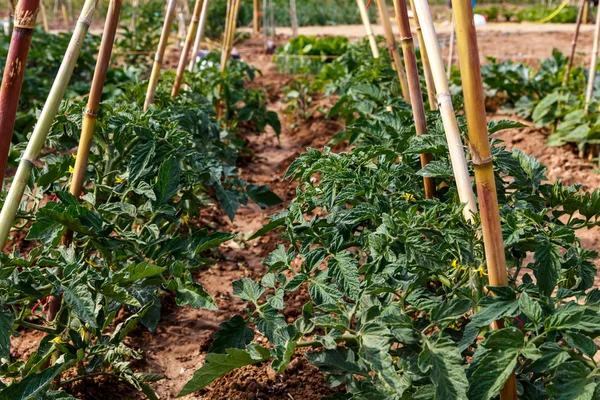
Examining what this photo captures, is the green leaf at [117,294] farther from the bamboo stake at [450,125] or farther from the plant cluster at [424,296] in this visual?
the bamboo stake at [450,125]

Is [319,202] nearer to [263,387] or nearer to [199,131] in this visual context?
[263,387]

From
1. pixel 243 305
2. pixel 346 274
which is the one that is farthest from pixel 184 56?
pixel 346 274

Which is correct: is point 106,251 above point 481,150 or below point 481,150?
below

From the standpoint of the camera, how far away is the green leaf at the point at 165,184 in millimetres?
2184

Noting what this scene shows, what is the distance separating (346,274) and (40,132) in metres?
0.89

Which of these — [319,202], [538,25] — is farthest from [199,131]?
[538,25]

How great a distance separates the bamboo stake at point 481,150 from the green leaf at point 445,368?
0.16m

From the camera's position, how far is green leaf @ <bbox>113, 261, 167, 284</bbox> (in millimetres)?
1799

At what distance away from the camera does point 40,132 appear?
189 cm

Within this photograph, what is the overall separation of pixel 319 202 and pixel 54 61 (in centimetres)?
435

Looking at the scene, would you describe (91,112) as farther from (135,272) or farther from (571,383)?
(571,383)

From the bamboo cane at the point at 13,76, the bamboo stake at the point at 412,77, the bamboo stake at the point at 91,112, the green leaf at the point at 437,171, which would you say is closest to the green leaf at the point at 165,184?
the bamboo stake at the point at 91,112

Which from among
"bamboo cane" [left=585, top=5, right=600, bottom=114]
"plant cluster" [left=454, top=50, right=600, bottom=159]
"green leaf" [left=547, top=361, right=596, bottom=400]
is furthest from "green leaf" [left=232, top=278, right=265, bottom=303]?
"bamboo cane" [left=585, top=5, right=600, bottom=114]

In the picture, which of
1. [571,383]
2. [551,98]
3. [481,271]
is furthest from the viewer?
[551,98]
